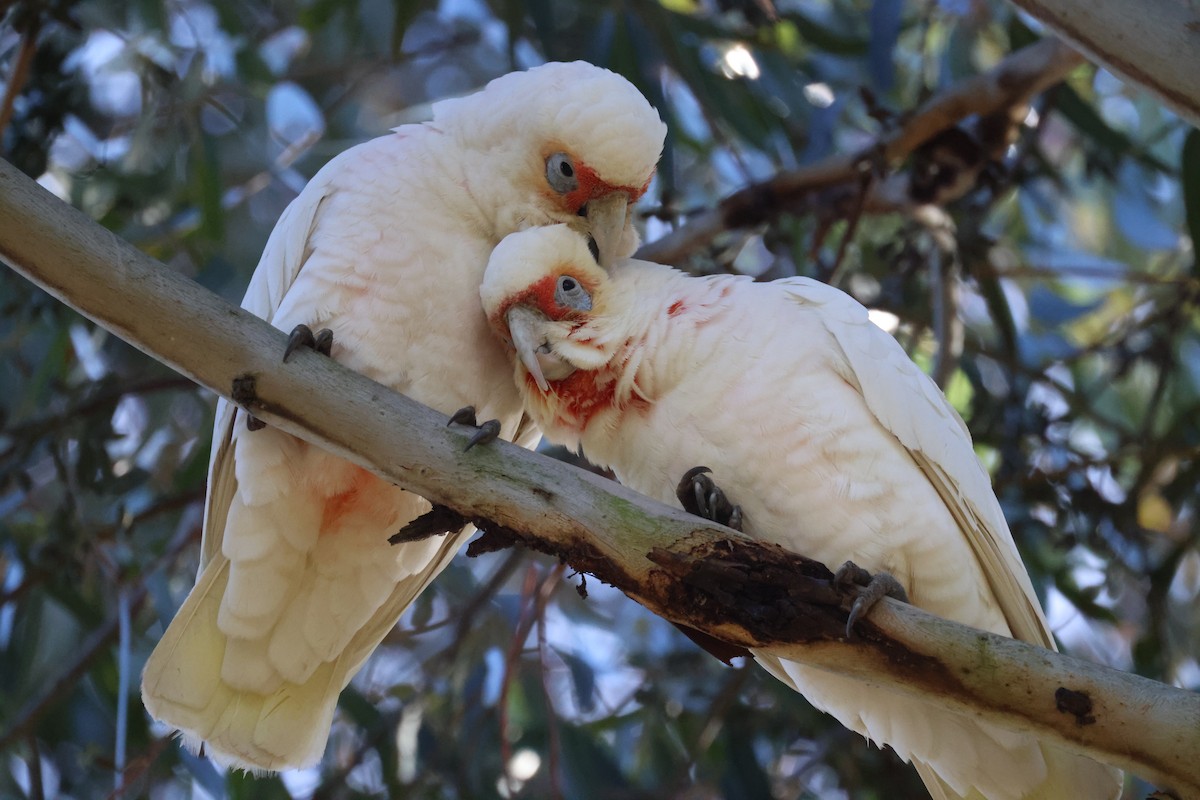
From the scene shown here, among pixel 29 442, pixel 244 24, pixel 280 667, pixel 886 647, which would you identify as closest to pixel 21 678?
pixel 29 442

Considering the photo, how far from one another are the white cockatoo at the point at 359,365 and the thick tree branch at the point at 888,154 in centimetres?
53

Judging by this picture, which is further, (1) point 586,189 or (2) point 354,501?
(1) point 586,189

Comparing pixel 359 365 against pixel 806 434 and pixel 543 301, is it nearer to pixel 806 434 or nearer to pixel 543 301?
pixel 543 301

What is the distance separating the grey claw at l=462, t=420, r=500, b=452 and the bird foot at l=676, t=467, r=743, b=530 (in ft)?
1.31

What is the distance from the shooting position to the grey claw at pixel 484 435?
60.7 inches

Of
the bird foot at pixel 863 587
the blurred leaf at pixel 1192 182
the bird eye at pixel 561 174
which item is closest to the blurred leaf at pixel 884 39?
the blurred leaf at pixel 1192 182

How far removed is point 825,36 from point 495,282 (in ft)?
4.85

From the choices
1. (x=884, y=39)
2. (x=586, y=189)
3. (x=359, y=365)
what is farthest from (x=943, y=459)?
(x=884, y=39)

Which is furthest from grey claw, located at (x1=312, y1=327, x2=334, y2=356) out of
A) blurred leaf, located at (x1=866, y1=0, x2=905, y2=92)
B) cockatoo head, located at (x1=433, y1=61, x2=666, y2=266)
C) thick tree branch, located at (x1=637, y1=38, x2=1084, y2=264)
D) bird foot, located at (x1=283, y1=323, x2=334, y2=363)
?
blurred leaf, located at (x1=866, y1=0, x2=905, y2=92)

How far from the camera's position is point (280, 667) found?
2.05 m

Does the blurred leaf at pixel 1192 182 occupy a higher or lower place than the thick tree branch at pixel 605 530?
lower

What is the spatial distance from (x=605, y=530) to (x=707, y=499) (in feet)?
1.28

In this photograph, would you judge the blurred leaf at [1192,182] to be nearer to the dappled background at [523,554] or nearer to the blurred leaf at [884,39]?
the dappled background at [523,554]

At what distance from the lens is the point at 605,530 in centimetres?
148
